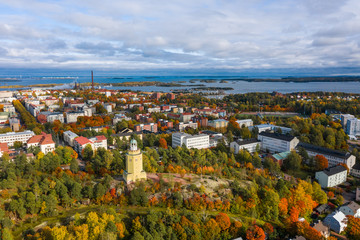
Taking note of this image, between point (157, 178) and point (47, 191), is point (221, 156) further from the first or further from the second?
point (47, 191)

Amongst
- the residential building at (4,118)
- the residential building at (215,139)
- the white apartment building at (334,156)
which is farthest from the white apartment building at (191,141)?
the residential building at (4,118)

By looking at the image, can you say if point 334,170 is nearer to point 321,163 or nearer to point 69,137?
point 321,163

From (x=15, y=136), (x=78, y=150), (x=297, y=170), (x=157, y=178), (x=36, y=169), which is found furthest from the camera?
(x=15, y=136)

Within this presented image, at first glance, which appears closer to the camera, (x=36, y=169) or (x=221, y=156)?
(x=36, y=169)

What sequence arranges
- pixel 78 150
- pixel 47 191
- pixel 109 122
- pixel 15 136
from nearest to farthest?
1. pixel 47 191
2. pixel 78 150
3. pixel 15 136
4. pixel 109 122

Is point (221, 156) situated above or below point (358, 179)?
above

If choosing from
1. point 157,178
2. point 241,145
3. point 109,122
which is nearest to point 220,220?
point 157,178

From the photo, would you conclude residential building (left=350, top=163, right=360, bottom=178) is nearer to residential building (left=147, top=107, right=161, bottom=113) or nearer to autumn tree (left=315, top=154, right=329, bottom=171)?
autumn tree (left=315, top=154, right=329, bottom=171)
